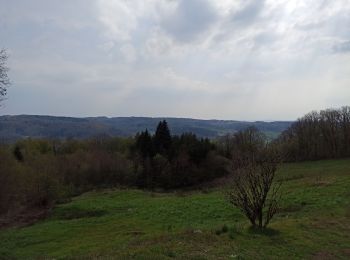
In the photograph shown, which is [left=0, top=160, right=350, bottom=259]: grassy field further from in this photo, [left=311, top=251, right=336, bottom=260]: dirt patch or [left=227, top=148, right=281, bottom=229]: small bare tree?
[left=227, top=148, right=281, bottom=229]: small bare tree

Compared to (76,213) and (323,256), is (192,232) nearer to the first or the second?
(323,256)

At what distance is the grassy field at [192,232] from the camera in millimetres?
15391

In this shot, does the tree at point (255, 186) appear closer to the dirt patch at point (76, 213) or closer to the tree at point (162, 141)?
the dirt patch at point (76, 213)

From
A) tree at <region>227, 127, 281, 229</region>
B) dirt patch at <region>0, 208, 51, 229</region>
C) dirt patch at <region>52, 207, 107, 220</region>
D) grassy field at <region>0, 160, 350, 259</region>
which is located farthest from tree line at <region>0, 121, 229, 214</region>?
tree at <region>227, 127, 281, 229</region>

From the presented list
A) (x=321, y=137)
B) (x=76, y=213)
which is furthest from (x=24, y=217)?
(x=321, y=137)

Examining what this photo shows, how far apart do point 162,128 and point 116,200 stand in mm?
35026

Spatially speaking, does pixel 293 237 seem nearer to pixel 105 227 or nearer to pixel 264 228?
pixel 264 228

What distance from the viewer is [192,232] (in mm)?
17891

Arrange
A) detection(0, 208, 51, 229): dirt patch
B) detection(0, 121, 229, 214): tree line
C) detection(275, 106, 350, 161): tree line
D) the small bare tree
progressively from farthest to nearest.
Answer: detection(275, 106, 350, 161): tree line
detection(0, 121, 229, 214): tree line
detection(0, 208, 51, 229): dirt patch
the small bare tree

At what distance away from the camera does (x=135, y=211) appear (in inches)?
1526

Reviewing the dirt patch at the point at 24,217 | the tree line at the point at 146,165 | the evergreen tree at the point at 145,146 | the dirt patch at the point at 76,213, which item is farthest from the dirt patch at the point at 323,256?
the evergreen tree at the point at 145,146

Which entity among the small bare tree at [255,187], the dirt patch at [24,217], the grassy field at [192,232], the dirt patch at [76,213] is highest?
the small bare tree at [255,187]

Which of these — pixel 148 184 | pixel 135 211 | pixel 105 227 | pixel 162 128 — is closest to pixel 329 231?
pixel 105 227

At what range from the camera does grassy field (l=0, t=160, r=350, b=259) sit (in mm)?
15391
